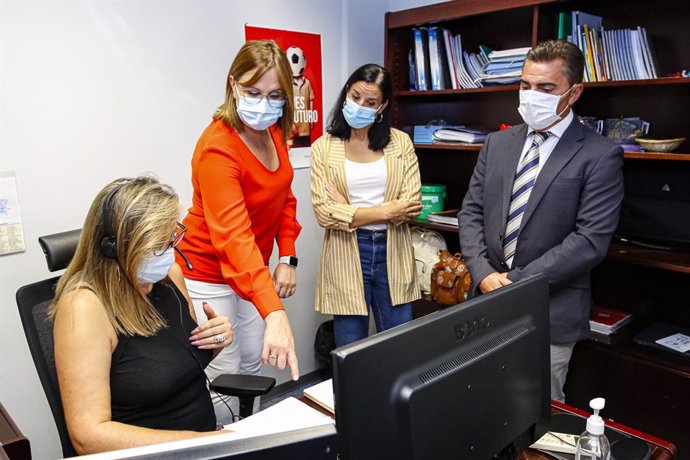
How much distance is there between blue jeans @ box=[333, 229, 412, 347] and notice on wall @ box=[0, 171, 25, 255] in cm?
130

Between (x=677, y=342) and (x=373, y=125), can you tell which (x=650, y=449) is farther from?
(x=373, y=125)

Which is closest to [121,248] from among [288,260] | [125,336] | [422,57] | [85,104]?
[125,336]

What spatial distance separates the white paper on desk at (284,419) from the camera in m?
1.21

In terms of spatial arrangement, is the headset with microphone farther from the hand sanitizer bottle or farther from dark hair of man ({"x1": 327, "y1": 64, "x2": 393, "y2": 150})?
dark hair of man ({"x1": 327, "y1": 64, "x2": 393, "y2": 150})

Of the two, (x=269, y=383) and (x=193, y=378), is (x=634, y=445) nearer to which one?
(x=269, y=383)

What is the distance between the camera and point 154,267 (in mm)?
1354

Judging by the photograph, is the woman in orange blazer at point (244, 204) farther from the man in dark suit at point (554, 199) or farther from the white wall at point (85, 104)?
the man in dark suit at point (554, 199)

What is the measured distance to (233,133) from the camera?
5.82ft

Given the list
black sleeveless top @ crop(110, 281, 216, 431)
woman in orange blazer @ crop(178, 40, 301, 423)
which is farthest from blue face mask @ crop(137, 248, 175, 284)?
woman in orange blazer @ crop(178, 40, 301, 423)

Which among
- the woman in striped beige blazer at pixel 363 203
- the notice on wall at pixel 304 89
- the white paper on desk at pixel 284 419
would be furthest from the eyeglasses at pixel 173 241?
the notice on wall at pixel 304 89

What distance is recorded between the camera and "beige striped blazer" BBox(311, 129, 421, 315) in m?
2.33

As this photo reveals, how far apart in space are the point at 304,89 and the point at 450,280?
1.23 meters

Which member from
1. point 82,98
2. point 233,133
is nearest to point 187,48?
point 82,98

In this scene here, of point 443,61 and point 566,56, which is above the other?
point 443,61
